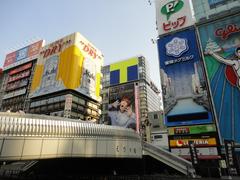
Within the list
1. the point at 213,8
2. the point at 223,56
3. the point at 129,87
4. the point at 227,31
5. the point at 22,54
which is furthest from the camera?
the point at 22,54

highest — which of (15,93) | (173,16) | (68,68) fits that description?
(173,16)

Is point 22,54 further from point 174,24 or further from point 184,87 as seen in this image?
point 184,87

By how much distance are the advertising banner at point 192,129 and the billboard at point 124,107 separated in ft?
88.6

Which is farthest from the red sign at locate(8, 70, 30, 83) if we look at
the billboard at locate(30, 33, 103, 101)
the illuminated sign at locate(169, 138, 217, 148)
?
the illuminated sign at locate(169, 138, 217, 148)

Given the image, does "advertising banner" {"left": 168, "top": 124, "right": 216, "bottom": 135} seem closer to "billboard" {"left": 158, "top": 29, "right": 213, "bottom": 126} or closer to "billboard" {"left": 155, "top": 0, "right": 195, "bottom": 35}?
"billboard" {"left": 158, "top": 29, "right": 213, "bottom": 126}

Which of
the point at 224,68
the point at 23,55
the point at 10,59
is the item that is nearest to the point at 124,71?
the point at 23,55

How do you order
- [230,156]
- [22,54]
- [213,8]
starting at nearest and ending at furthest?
[230,156]
[213,8]
[22,54]

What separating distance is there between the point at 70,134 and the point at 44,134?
271cm

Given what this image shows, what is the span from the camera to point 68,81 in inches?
2430

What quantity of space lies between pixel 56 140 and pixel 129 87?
2518 inches

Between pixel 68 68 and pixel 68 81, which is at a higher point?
pixel 68 68

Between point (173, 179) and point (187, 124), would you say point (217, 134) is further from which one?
point (173, 179)

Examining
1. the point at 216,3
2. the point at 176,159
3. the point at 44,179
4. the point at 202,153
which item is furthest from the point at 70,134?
the point at 216,3

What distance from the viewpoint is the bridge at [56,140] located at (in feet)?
47.6
